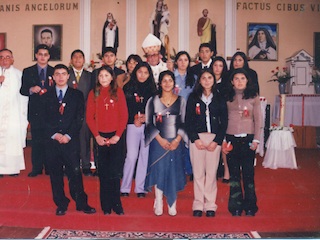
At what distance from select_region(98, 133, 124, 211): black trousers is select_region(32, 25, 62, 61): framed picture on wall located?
4.87 ft

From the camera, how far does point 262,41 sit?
5164 mm

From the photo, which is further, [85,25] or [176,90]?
[85,25]

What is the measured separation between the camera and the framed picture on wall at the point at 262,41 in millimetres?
4938

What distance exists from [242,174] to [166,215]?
0.73 metres

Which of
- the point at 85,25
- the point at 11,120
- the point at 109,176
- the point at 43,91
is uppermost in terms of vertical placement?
the point at 85,25

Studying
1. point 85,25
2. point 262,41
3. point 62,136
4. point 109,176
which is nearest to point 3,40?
point 85,25

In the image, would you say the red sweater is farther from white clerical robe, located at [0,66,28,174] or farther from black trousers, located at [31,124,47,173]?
white clerical robe, located at [0,66,28,174]

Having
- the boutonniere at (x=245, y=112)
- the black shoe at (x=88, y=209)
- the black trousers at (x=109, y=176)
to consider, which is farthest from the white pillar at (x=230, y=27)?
the black shoe at (x=88, y=209)

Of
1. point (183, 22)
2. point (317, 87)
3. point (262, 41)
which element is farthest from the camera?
point (317, 87)

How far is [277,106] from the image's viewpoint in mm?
6176

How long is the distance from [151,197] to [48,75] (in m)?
1.57

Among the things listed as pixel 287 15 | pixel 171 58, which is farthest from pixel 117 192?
pixel 287 15

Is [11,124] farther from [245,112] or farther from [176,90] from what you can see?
[245,112]

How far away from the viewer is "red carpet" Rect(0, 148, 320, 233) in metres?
3.46
